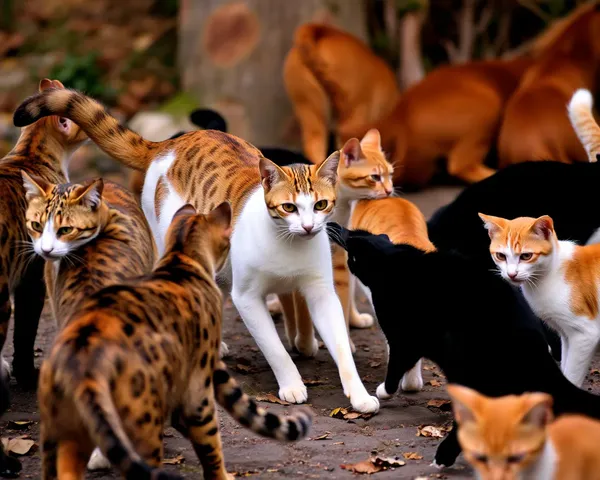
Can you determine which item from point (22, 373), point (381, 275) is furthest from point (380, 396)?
point (22, 373)

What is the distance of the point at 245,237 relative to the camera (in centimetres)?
502

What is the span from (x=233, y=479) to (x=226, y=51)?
23.7 ft

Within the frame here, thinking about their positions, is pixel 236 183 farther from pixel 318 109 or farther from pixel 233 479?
pixel 318 109

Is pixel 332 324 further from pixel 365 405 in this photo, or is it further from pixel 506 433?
pixel 506 433

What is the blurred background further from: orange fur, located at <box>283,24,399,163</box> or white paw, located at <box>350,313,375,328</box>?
white paw, located at <box>350,313,375,328</box>

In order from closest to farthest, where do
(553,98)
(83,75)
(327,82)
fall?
(553,98) < (327,82) < (83,75)

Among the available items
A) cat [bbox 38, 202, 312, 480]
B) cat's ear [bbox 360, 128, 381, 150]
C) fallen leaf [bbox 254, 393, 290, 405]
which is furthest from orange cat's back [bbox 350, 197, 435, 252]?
cat [bbox 38, 202, 312, 480]

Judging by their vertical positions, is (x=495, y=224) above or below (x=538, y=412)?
above

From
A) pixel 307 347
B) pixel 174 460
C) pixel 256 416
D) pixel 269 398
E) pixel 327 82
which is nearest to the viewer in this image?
pixel 256 416

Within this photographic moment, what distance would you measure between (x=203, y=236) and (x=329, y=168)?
Answer: 1215 millimetres

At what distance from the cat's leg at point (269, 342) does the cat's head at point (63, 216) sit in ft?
3.29

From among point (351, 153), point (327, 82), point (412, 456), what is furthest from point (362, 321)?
point (327, 82)

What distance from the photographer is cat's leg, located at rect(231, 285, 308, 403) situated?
501cm

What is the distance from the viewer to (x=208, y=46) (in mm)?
10438
